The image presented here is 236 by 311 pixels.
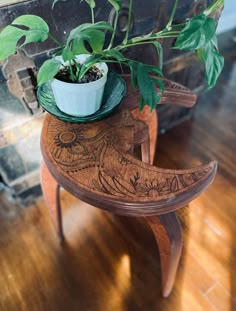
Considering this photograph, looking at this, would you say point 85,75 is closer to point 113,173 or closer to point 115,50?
point 115,50

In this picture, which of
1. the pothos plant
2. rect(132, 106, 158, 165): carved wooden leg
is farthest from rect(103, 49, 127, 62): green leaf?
rect(132, 106, 158, 165): carved wooden leg

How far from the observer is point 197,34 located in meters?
0.53

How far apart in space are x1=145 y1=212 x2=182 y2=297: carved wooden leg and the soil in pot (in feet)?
1.23

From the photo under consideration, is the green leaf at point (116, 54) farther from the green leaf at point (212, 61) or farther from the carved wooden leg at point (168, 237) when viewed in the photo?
the carved wooden leg at point (168, 237)

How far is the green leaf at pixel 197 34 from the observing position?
1.75ft

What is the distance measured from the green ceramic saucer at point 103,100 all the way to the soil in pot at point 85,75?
89mm

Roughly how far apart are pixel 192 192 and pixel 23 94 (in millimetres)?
620

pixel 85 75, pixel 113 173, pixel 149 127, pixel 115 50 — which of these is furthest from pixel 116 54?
pixel 149 127

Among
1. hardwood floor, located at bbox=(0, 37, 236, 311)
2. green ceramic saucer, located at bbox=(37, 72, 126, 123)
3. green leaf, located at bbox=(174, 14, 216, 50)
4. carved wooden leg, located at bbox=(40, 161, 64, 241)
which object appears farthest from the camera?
hardwood floor, located at bbox=(0, 37, 236, 311)

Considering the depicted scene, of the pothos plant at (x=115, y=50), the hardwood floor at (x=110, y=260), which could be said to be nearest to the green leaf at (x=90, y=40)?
the pothos plant at (x=115, y=50)

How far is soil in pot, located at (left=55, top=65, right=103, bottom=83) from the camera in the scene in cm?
71

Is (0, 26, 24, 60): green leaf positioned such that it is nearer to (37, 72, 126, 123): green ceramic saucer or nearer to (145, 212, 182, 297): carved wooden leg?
(37, 72, 126, 123): green ceramic saucer

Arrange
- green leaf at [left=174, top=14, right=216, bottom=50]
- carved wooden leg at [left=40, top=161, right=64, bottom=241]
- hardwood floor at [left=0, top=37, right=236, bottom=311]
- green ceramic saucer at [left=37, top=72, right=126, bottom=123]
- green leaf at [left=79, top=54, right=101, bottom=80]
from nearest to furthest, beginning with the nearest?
1. green leaf at [left=174, top=14, right=216, bottom=50]
2. green leaf at [left=79, top=54, right=101, bottom=80]
3. green ceramic saucer at [left=37, top=72, right=126, bottom=123]
4. carved wooden leg at [left=40, top=161, right=64, bottom=241]
5. hardwood floor at [left=0, top=37, right=236, bottom=311]

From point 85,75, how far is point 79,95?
0.07 metres
